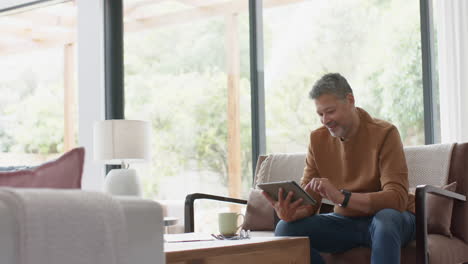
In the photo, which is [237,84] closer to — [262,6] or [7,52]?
[262,6]

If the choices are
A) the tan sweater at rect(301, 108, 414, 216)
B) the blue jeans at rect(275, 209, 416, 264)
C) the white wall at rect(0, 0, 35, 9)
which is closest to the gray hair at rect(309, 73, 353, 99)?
the tan sweater at rect(301, 108, 414, 216)

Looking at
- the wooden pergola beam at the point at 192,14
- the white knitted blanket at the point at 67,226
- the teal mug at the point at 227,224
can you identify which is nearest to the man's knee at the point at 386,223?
the teal mug at the point at 227,224

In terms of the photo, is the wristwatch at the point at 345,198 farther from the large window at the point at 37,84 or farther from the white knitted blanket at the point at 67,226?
the large window at the point at 37,84

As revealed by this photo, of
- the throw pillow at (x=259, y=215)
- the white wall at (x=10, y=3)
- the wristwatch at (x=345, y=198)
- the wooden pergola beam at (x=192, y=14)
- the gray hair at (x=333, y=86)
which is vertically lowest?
the throw pillow at (x=259, y=215)

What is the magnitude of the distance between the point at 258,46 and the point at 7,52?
3515mm

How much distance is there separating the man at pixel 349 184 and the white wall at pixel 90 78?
3435 millimetres

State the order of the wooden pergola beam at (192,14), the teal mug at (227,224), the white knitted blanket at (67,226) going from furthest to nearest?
the wooden pergola beam at (192,14) < the teal mug at (227,224) < the white knitted blanket at (67,226)

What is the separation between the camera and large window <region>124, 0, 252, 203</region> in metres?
5.19

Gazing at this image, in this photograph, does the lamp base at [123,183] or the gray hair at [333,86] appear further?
the lamp base at [123,183]

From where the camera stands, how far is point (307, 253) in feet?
7.41

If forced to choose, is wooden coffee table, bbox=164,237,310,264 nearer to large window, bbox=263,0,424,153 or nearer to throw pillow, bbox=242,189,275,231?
throw pillow, bbox=242,189,275,231

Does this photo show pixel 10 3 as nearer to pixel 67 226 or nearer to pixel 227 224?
pixel 227 224

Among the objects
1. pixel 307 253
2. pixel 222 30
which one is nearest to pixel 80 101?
pixel 222 30

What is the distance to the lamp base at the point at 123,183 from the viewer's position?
4746 mm
